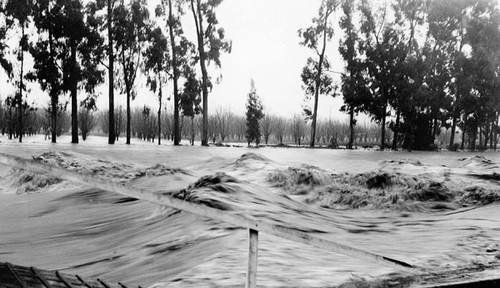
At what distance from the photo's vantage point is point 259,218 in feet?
19.1

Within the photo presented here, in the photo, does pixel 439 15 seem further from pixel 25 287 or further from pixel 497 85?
pixel 25 287

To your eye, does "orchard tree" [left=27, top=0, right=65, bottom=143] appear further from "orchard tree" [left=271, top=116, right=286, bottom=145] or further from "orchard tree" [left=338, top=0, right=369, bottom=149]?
"orchard tree" [left=271, top=116, right=286, bottom=145]

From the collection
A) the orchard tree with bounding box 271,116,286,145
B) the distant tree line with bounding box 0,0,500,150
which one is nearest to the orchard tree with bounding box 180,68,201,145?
the distant tree line with bounding box 0,0,500,150

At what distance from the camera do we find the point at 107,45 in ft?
78.0

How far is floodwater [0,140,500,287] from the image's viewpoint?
10.9 ft

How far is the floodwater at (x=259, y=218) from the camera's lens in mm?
3332

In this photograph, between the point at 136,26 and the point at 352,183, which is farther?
the point at 136,26

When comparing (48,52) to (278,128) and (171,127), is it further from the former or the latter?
(171,127)

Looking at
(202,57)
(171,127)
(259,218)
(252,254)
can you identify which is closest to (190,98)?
(202,57)

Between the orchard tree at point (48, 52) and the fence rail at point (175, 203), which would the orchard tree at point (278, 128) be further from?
the fence rail at point (175, 203)

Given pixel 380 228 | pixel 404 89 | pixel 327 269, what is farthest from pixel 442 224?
pixel 404 89

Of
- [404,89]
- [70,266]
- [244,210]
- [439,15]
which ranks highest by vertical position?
[439,15]

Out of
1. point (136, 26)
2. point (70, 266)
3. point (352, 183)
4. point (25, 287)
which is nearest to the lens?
point (25, 287)

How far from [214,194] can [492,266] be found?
3.41m
